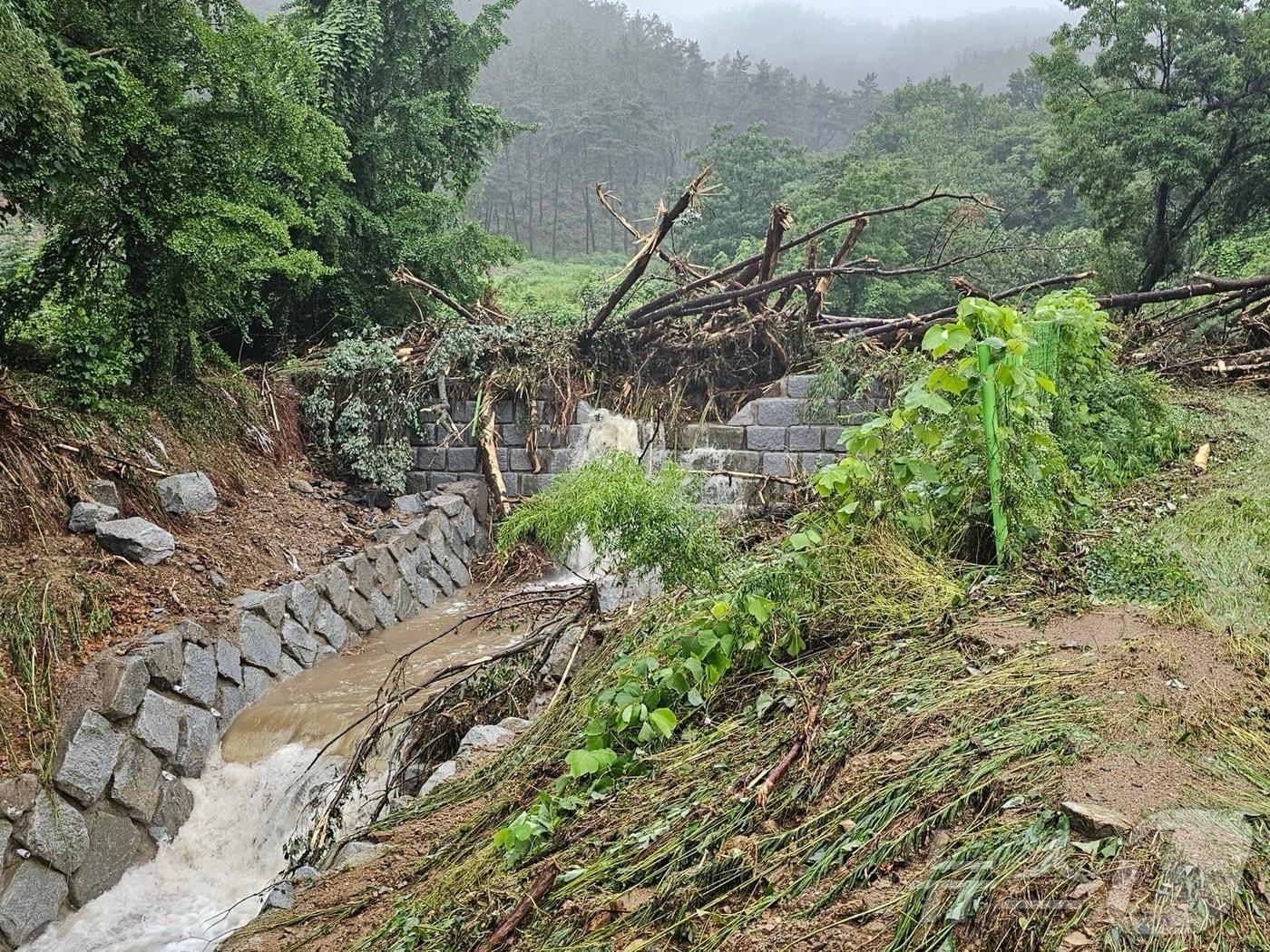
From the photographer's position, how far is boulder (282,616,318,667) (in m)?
6.05

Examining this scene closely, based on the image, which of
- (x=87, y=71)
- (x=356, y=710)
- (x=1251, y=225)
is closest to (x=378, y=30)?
(x=87, y=71)

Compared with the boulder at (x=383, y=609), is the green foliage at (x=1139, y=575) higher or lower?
higher

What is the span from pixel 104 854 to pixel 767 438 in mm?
6049

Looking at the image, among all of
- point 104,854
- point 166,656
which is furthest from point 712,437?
point 104,854

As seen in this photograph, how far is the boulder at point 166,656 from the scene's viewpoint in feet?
15.9

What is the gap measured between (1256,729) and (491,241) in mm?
11178

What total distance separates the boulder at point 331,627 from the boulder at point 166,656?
1.37 meters

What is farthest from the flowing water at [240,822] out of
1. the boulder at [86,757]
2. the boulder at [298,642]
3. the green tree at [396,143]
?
the green tree at [396,143]

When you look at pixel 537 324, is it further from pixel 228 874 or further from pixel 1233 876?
pixel 1233 876

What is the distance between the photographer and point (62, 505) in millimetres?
5559

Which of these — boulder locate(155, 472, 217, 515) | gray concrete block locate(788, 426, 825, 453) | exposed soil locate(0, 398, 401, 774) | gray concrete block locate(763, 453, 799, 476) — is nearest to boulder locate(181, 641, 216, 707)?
exposed soil locate(0, 398, 401, 774)

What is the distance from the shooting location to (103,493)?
5836mm

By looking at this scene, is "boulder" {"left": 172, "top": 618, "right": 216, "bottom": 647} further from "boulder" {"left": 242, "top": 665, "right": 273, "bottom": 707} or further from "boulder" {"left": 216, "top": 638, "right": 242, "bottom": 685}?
"boulder" {"left": 242, "top": 665, "right": 273, "bottom": 707}

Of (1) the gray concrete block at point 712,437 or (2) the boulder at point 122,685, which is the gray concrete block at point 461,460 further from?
(2) the boulder at point 122,685
